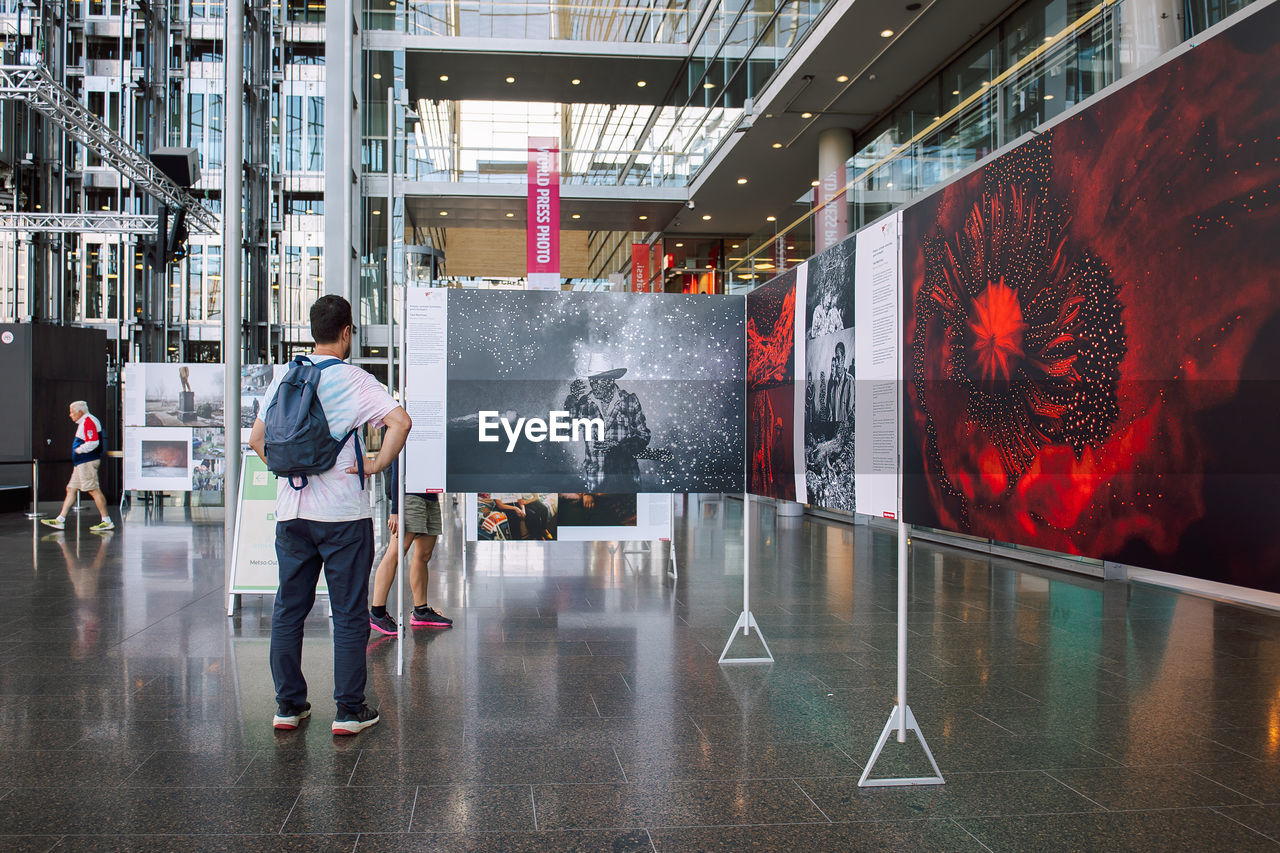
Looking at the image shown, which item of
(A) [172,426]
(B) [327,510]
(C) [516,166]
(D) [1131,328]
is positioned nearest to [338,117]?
(C) [516,166]

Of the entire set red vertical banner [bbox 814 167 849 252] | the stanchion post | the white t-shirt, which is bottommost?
the stanchion post

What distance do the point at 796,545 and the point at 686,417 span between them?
22.1 feet

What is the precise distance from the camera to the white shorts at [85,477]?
13.4 metres

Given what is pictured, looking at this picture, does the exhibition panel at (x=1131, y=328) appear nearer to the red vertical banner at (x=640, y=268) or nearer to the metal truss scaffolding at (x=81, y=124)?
the metal truss scaffolding at (x=81, y=124)

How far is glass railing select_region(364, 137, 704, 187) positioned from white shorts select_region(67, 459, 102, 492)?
10.3 meters

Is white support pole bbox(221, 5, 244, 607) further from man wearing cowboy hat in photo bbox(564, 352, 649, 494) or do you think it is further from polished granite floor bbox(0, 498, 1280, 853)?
man wearing cowboy hat in photo bbox(564, 352, 649, 494)

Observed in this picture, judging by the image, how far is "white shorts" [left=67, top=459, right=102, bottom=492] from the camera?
44.0 feet

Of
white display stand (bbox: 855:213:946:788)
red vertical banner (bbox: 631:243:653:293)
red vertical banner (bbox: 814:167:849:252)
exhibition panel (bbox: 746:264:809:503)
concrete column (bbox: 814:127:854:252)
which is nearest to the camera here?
white display stand (bbox: 855:213:946:788)

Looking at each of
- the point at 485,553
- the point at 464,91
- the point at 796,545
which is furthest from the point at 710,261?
the point at 485,553

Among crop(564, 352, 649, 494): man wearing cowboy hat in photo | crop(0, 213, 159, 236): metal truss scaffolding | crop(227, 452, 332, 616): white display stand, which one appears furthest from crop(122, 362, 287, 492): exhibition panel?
crop(564, 352, 649, 494): man wearing cowboy hat in photo

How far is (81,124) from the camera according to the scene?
1525 centimetres

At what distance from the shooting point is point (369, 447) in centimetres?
766

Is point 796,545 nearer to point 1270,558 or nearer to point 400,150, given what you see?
point 1270,558

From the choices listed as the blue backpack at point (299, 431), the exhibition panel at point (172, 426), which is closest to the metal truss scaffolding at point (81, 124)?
the exhibition panel at point (172, 426)
